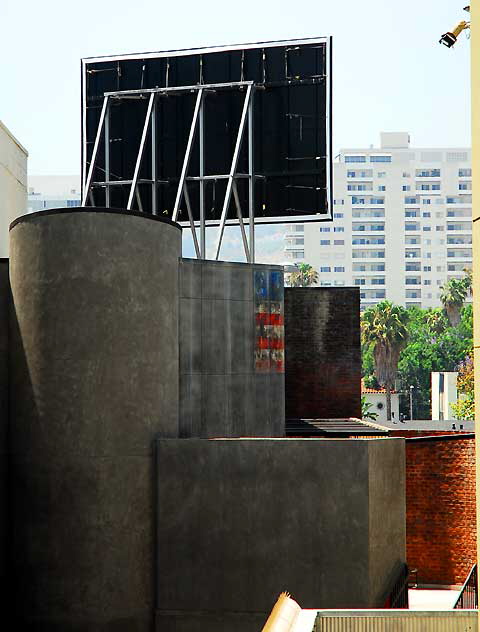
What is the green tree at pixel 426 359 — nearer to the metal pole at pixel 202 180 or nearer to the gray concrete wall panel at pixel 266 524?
the metal pole at pixel 202 180

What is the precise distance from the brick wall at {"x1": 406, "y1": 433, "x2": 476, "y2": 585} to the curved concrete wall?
29.3 feet

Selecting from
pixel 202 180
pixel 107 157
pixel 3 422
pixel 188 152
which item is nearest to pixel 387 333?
pixel 107 157

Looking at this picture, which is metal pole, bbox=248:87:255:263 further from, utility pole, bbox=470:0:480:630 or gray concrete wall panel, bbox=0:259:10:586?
utility pole, bbox=470:0:480:630

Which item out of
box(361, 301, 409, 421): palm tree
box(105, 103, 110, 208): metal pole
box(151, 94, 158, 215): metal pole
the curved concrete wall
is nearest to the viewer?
the curved concrete wall

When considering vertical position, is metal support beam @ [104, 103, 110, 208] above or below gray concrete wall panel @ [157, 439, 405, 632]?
above

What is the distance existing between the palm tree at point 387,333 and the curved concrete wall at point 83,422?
84539 mm

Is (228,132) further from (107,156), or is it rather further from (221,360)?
(221,360)

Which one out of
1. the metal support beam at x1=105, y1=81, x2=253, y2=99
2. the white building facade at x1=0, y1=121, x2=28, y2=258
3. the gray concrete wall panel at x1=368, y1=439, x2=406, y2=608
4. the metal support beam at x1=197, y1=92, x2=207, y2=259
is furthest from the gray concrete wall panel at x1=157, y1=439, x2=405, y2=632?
the metal support beam at x1=105, y1=81, x2=253, y2=99

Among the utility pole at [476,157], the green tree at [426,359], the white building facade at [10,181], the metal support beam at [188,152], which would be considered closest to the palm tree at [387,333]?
the green tree at [426,359]

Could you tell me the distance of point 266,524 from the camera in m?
21.8

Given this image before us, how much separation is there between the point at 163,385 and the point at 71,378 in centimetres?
222

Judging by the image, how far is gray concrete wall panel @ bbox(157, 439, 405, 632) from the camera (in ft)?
70.1

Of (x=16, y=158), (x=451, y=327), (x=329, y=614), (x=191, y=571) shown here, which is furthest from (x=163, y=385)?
(x=451, y=327)

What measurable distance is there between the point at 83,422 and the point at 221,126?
19.0 metres
